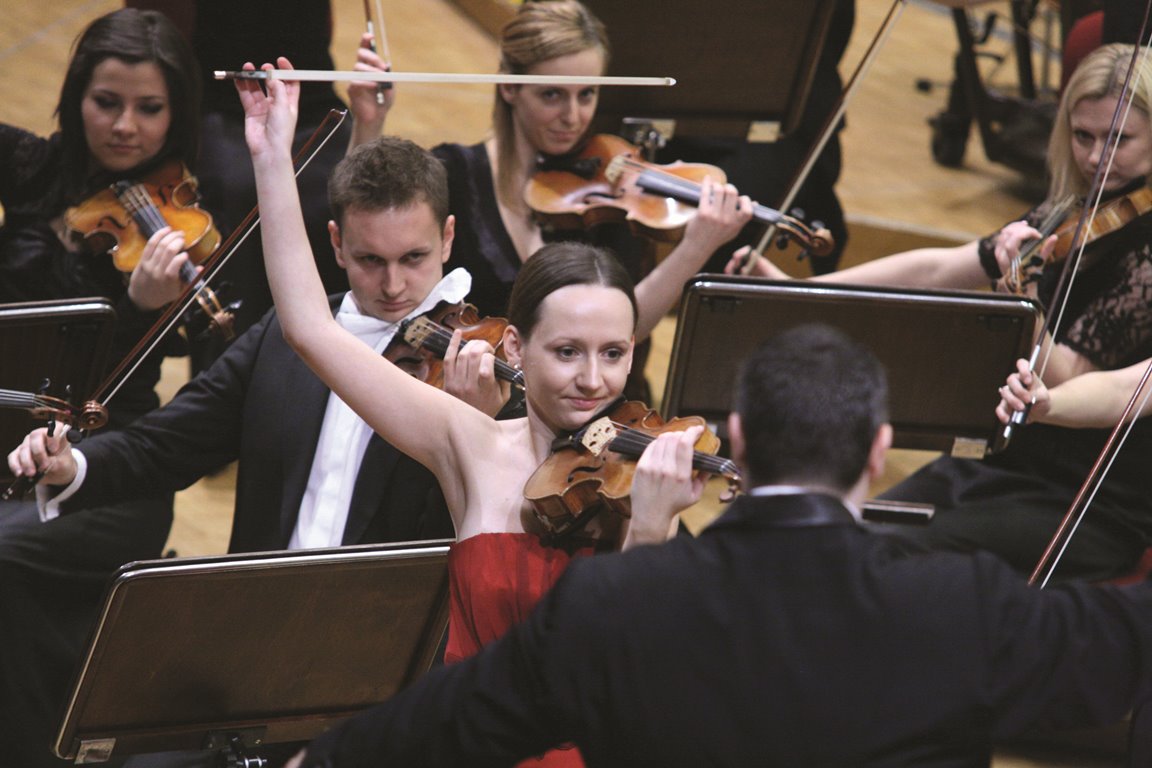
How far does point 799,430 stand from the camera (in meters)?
1.29

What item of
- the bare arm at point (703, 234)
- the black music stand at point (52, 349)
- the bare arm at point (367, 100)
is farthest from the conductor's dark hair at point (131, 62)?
the bare arm at point (703, 234)

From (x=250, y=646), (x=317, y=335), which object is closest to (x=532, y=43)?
(x=317, y=335)

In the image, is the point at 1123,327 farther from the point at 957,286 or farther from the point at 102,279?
the point at 102,279

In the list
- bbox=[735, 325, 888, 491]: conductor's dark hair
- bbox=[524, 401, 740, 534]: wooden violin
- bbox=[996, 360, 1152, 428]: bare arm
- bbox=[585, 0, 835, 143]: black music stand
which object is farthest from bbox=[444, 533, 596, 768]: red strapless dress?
bbox=[585, 0, 835, 143]: black music stand

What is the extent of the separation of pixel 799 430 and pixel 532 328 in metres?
0.66

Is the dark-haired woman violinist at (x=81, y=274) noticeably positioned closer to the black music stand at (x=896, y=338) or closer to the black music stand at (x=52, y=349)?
the black music stand at (x=52, y=349)

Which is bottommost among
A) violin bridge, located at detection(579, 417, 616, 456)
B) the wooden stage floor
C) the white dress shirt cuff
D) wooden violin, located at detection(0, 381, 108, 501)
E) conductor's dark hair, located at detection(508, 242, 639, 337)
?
violin bridge, located at detection(579, 417, 616, 456)

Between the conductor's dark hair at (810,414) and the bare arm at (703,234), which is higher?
the bare arm at (703,234)

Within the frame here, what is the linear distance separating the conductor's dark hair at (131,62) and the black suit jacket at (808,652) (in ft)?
5.66

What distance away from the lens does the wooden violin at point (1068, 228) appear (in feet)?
8.11

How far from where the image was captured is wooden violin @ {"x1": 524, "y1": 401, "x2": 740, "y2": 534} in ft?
5.74

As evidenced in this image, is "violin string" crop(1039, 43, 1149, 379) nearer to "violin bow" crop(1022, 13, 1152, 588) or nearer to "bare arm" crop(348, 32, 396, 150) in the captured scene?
"violin bow" crop(1022, 13, 1152, 588)

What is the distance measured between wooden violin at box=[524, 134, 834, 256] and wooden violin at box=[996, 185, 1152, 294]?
58 cm

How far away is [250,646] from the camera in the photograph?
74.8 inches
